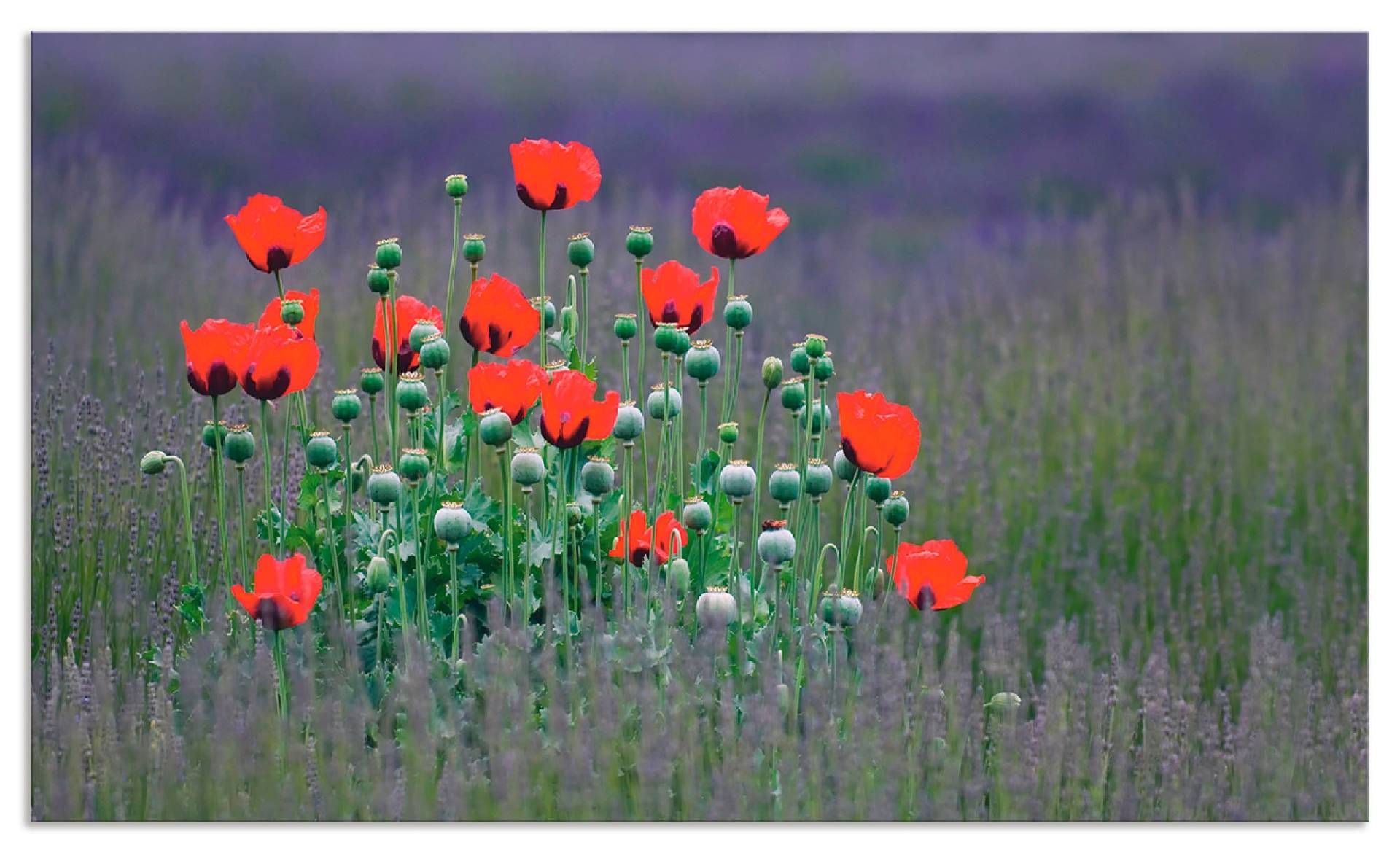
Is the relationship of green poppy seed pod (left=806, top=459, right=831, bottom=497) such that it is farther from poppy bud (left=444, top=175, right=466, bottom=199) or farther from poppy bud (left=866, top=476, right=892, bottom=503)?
poppy bud (left=444, top=175, right=466, bottom=199)

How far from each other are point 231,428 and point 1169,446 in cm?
200

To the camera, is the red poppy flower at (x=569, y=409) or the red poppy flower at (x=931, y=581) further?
the red poppy flower at (x=931, y=581)

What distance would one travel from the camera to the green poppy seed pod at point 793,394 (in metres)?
2.60

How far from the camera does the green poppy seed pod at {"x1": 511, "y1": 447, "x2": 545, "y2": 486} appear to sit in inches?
95.8

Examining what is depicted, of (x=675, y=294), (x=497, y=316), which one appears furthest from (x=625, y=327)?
(x=497, y=316)

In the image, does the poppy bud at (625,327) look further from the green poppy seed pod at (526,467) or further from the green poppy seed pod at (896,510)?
the green poppy seed pod at (896,510)

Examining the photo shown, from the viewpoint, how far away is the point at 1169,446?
3.77 meters

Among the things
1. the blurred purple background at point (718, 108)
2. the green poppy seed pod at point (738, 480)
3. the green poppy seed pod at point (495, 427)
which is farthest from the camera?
the blurred purple background at point (718, 108)

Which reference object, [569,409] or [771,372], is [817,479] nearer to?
[771,372]

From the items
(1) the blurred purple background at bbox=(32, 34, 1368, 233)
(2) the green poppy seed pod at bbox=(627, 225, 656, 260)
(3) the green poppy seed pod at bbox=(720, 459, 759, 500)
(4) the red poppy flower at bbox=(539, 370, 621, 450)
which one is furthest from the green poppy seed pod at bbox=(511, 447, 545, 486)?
(1) the blurred purple background at bbox=(32, 34, 1368, 233)

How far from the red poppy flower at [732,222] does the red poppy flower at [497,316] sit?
0.88 feet

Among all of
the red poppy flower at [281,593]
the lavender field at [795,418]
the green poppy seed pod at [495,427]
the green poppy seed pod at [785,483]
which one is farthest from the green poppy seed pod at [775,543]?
the red poppy flower at [281,593]

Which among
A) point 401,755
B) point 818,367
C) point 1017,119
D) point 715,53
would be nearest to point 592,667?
point 401,755

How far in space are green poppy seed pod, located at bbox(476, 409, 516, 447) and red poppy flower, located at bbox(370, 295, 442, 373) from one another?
264 mm
